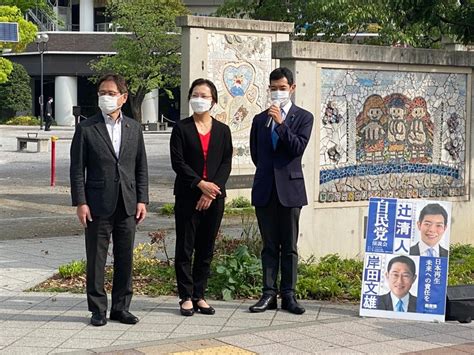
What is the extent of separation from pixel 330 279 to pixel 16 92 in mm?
52649

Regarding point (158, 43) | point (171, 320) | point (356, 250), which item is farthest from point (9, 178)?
point (158, 43)

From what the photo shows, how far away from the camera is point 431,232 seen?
25.4 feet

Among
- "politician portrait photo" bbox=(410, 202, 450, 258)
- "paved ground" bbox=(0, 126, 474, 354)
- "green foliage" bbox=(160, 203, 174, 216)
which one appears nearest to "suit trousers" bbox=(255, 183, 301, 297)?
"paved ground" bbox=(0, 126, 474, 354)

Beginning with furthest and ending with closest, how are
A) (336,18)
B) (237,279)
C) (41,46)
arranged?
(41,46) → (336,18) → (237,279)

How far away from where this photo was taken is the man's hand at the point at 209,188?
7.54m

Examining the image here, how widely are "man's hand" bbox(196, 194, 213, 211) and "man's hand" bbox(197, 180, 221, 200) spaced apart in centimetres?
4

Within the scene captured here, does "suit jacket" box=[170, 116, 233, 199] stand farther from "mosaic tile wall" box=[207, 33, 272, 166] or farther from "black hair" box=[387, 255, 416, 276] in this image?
"mosaic tile wall" box=[207, 33, 272, 166]

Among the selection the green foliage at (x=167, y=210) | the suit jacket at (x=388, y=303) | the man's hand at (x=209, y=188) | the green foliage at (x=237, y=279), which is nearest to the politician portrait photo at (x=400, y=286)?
the suit jacket at (x=388, y=303)

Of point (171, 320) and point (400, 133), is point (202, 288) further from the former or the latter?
point (400, 133)

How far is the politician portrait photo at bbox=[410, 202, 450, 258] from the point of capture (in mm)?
7707

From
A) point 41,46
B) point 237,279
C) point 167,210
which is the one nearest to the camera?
point 237,279

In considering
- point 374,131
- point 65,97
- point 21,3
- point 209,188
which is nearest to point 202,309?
point 209,188

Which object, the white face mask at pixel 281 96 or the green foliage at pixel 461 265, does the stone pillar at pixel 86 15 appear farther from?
the white face mask at pixel 281 96

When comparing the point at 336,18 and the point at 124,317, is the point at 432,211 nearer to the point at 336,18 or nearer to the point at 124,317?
the point at 124,317
